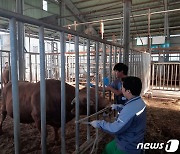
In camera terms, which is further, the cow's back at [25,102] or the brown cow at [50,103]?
the cow's back at [25,102]

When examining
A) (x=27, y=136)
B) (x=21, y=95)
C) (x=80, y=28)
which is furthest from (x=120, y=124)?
(x=80, y=28)

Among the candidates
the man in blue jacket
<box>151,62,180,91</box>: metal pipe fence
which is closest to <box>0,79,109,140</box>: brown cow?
the man in blue jacket

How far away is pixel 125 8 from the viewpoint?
3834 mm

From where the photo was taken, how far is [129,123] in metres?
1.75

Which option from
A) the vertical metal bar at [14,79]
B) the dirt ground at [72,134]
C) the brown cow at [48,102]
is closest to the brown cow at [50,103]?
the brown cow at [48,102]

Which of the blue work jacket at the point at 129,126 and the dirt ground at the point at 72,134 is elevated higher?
the blue work jacket at the point at 129,126

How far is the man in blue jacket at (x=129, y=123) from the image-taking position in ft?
5.81

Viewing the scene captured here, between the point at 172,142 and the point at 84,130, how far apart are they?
1771mm

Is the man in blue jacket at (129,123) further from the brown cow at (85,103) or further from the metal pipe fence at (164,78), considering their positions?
the metal pipe fence at (164,78)

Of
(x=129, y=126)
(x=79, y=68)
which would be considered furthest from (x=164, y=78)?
(x=129, y=126)

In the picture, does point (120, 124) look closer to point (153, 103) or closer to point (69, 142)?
point (69, 142)

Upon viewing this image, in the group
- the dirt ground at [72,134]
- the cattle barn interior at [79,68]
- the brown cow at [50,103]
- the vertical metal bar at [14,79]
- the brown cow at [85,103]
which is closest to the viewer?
the vertical metal bar at [14,79]

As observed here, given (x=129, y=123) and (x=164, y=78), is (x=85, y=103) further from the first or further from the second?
(x=164, y=78)

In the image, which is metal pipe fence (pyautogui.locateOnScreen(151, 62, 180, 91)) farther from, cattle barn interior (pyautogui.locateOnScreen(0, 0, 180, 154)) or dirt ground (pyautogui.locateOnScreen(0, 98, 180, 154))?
dirt ground (pyautogui.locateOnScreen(0, 98, 180, 154))
